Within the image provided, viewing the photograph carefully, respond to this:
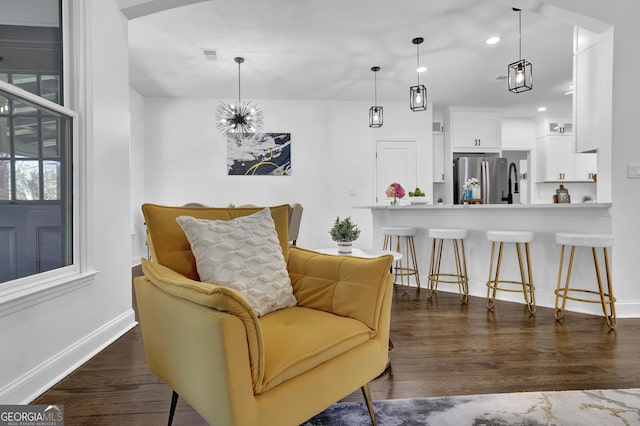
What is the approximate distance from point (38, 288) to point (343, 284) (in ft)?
4.87

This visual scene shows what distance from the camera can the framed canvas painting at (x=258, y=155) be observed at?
19.7ft

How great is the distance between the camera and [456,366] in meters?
1.96

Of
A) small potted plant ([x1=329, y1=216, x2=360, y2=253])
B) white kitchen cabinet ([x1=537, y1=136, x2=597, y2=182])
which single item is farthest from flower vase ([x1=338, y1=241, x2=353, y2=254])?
white kitchen cabinet ([x1=537, y1=136, x2=597, y2=182])

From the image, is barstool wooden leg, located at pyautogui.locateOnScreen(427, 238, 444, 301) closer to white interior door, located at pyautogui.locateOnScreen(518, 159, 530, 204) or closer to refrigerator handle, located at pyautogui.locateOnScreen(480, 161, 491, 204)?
refrigerator handle, located at pyautogui.locateOnScreen(480, 161, 491, 204)

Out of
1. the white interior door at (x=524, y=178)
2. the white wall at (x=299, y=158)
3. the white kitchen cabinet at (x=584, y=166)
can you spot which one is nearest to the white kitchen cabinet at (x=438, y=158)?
the white wall at (x=299, y=158)

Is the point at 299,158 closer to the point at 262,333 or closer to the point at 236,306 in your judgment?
the point at 262,333

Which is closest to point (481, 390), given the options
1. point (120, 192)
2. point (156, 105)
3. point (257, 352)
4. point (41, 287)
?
point (257, 352)

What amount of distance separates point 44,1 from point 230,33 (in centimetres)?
208

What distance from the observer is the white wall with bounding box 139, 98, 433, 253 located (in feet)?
19.4

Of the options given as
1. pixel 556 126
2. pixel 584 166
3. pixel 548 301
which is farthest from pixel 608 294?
pixel 556 126

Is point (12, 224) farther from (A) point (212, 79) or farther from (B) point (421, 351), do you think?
(A) point (212, 79)

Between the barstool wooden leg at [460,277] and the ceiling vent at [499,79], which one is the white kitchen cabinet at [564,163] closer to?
the ceiling vent at [499,79]

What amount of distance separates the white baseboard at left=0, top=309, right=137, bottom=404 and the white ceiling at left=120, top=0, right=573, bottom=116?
7.88ft

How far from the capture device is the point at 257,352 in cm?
98
